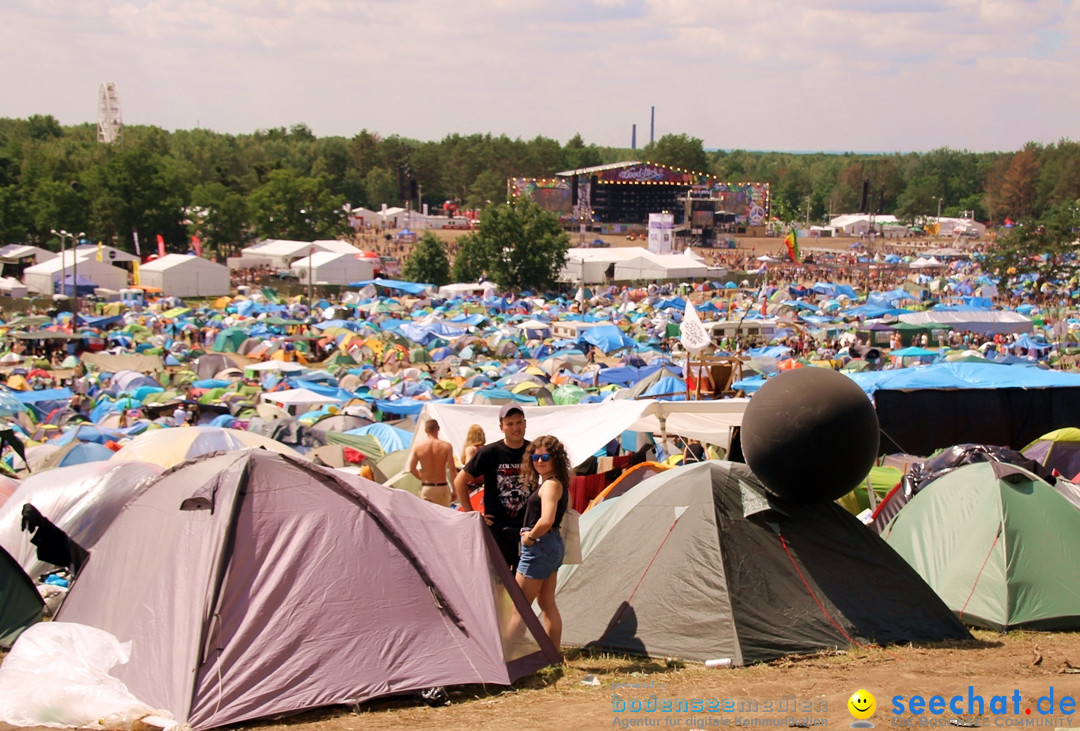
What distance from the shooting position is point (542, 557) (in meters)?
5.42

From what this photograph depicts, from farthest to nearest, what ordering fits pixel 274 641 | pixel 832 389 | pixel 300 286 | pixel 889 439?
pixel 300 286, pixel 889 439, pixel 832 389, pixel 274 641

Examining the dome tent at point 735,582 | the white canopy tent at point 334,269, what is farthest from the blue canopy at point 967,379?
the white canopy tent at point 334,269

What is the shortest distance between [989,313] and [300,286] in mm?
33328

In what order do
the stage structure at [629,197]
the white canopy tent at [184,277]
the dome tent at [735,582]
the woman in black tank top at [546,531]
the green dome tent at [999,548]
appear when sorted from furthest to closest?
1. the stage structure at [629,197]
2. the white canopy tent at [184,277]
3. the green dome tent at [999,548]
4. the dome tent at [735,582]
5. the woman in black tank top at [546,531]

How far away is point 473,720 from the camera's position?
452 cm

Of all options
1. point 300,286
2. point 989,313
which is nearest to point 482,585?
point 989,313

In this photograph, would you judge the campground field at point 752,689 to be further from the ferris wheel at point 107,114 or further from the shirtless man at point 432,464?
the ferris wheel at point 107,114

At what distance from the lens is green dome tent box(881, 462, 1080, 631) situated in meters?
6.14

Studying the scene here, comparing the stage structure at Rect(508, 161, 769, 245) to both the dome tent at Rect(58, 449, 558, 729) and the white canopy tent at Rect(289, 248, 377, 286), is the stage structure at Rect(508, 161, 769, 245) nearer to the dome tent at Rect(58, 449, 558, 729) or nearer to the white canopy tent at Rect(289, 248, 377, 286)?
the white canopy tent at Rect(289, 248, 377, 286)

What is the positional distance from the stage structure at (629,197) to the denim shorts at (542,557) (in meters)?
83.1

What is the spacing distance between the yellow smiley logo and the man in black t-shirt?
6.53 feet

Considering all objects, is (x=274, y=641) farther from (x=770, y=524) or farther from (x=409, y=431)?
(x=409, y=431)

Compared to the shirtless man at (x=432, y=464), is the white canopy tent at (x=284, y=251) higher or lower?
lower

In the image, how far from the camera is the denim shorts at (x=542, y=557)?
5.41 metres
